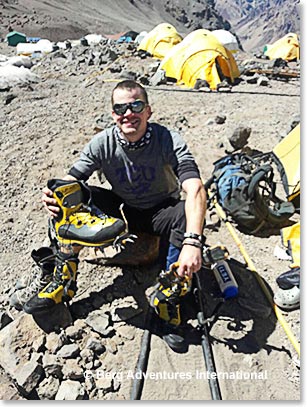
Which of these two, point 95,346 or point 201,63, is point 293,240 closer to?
point 95,346

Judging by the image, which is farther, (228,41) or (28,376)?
(228,41)

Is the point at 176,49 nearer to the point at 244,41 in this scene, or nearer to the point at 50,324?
the point at 50,324

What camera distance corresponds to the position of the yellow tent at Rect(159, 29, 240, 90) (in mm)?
10430

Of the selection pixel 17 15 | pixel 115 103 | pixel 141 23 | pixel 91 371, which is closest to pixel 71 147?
pixel 115 103

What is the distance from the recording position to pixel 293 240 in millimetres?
3756

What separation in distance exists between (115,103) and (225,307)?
1.71 metres

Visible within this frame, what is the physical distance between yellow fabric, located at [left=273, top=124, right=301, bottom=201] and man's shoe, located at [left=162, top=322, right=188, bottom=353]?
240 cm

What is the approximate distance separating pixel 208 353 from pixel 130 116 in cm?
163

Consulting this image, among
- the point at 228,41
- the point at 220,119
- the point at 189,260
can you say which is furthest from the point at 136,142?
the point at 228,41

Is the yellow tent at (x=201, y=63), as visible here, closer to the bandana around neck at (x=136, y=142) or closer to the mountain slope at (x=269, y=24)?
the bandana around neck at (x=136, y=142)

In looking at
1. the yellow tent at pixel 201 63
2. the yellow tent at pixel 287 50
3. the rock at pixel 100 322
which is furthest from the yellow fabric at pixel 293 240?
the yellow tent at pixel 287 50

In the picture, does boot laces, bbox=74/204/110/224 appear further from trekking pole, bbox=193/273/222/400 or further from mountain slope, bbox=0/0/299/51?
mountain slope, bbox=0/0/299/51

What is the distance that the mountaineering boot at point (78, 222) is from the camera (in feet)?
8.48

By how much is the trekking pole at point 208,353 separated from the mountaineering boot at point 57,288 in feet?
3.03
